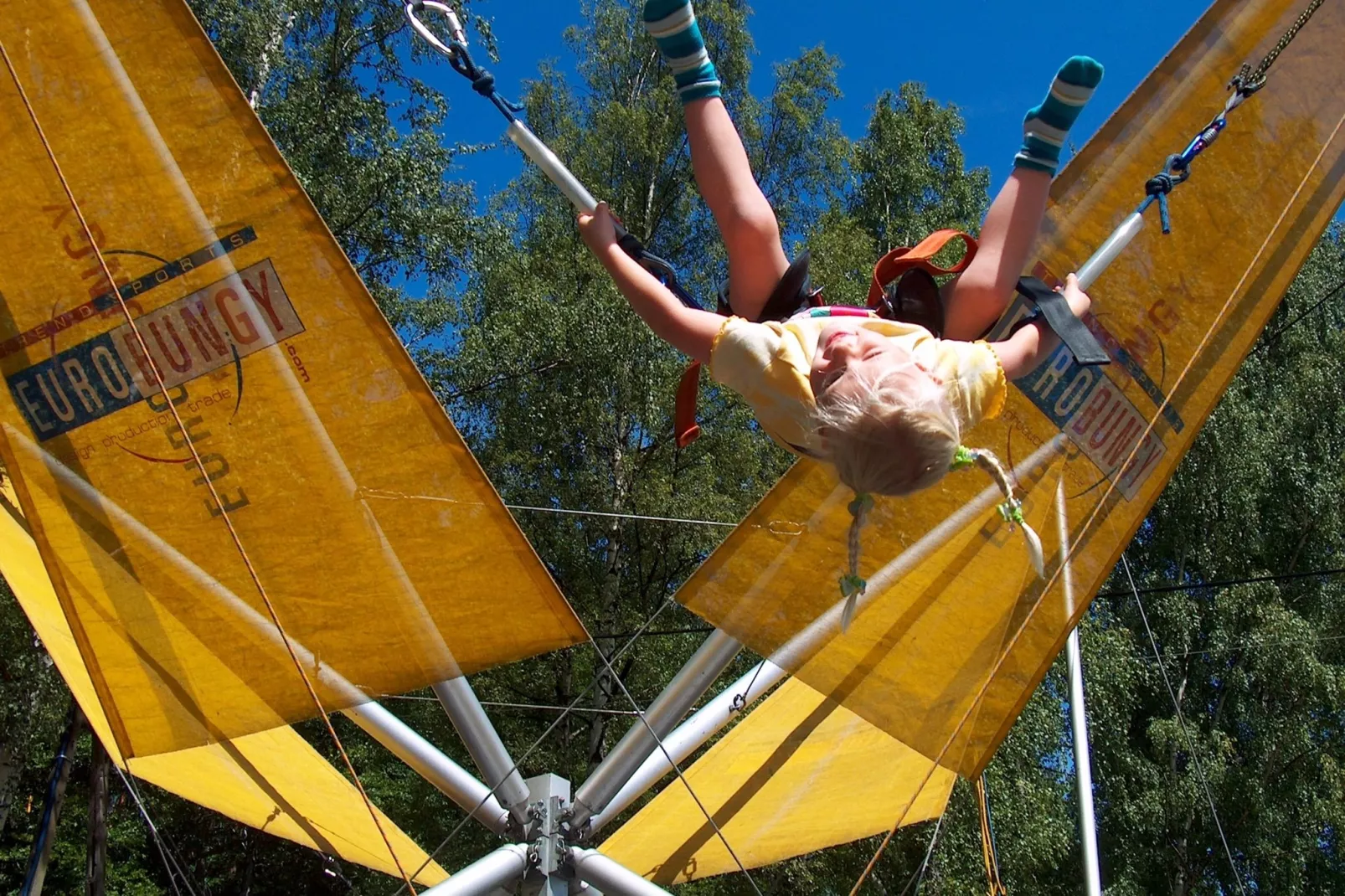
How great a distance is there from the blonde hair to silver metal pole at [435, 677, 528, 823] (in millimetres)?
2052

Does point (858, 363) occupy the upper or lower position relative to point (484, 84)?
lower

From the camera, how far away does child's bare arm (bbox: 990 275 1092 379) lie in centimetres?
232

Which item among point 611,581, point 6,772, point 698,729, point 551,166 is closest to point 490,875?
point 698,729

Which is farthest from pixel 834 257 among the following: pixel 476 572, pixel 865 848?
pixel 476 572

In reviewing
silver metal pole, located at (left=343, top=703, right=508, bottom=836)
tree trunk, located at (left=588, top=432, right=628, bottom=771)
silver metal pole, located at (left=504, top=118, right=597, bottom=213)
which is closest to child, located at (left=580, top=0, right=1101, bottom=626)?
silver metal pole, located at (left=504, top=118, right=597, bottom=213)

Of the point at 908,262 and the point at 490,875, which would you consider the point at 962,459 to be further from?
the point at 490,875

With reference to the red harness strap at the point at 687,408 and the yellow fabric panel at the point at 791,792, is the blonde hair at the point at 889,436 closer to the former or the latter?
the red harness strap at the point at 687,408

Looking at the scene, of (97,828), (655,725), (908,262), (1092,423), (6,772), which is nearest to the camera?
(908,262)

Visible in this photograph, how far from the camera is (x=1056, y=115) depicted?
2.34 metres

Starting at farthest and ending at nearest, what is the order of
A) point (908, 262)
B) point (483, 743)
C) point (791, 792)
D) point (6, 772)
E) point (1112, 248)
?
point (6, 772) < point (791, 792) < point (483, 743) < point (1112, 248) < point (908, 262)

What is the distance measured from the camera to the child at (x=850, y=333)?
6.46ft

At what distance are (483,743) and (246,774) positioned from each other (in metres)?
0.94

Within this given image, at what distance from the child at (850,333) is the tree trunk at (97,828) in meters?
5.33

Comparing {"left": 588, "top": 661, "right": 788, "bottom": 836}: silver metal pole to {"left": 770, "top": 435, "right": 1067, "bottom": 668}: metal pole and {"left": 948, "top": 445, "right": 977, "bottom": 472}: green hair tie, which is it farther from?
{"left": 948, "top": 445, "right": 977, "bottom": 472}: green hair tie
